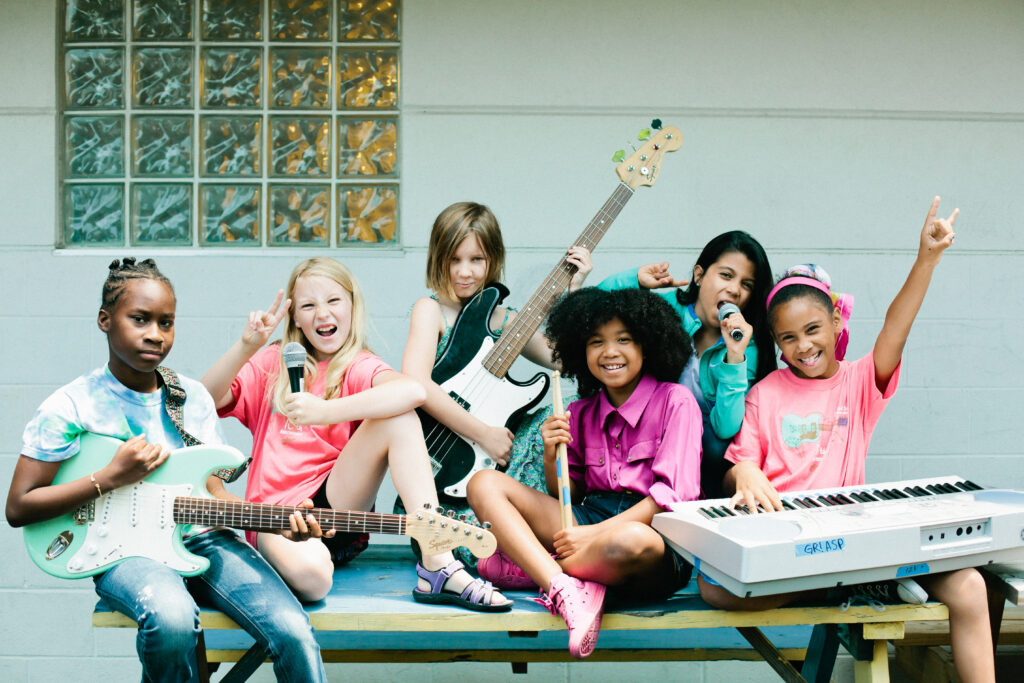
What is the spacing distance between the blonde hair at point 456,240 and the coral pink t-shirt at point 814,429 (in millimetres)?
920

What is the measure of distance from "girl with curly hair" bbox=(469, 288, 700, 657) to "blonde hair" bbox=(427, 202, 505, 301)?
1.09ft

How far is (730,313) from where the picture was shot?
2385mm

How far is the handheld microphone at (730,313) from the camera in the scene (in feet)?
7.70

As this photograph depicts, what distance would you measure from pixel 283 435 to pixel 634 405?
0.99 meters

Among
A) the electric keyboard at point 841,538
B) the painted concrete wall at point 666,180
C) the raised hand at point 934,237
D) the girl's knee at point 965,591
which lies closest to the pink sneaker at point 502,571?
the electric keyboard at point 841,538

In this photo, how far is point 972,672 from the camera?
204 cm

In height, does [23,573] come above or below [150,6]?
below

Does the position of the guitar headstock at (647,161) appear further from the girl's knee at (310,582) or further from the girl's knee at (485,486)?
the girl's knee at (310,582)

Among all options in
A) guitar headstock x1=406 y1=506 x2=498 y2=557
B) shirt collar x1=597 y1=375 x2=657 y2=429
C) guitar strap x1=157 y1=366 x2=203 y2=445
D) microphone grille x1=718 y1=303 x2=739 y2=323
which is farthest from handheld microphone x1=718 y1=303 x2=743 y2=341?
guitar strap x1=157 y1=366 x2=203 y2=445

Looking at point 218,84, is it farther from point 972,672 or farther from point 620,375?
point 972,672

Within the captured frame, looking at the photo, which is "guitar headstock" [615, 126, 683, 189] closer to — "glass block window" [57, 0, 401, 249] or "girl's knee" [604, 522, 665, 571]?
"glass block window" [57, 0, 401, 249]

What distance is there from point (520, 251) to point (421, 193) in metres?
0.43

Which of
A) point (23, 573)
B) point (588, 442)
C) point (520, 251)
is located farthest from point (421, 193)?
point (23, 573)

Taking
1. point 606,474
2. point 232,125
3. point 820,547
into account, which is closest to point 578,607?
point 606,474
